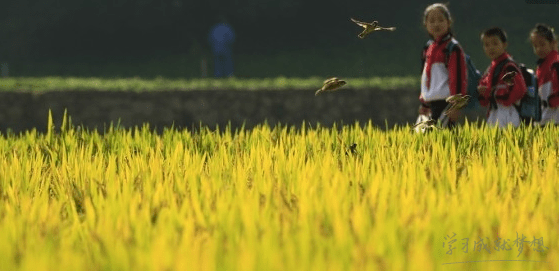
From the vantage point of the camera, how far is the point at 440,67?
6656mm

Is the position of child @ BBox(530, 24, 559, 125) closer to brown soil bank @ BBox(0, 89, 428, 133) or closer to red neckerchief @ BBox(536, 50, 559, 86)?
red neckerchief @ BBox(536, 50, 559, 86)

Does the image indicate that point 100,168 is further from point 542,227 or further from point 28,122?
point 28,122

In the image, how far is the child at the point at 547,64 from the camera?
7094 millimetres

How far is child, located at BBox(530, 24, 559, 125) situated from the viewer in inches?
279

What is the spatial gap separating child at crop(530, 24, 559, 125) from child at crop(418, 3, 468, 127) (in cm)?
87

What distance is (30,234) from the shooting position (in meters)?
2.62

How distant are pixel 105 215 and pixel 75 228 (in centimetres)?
15

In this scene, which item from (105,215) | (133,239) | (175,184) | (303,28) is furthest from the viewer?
(303,28)

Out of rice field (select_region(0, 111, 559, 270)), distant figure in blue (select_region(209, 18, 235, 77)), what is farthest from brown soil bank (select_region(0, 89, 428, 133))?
distant figure in blue (select_region(209, 18, 235, 77))

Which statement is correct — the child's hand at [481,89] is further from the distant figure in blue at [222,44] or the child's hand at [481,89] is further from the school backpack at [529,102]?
the distant figure in blue at [222,44]

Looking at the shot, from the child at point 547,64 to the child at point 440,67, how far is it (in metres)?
0.87

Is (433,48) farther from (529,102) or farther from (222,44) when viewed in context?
(222,44)

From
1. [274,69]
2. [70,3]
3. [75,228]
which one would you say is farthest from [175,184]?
[70,3]

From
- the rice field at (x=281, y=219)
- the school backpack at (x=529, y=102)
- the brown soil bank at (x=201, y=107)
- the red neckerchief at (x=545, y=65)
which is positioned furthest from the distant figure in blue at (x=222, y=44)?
the rice field at (x=281, y=219)
